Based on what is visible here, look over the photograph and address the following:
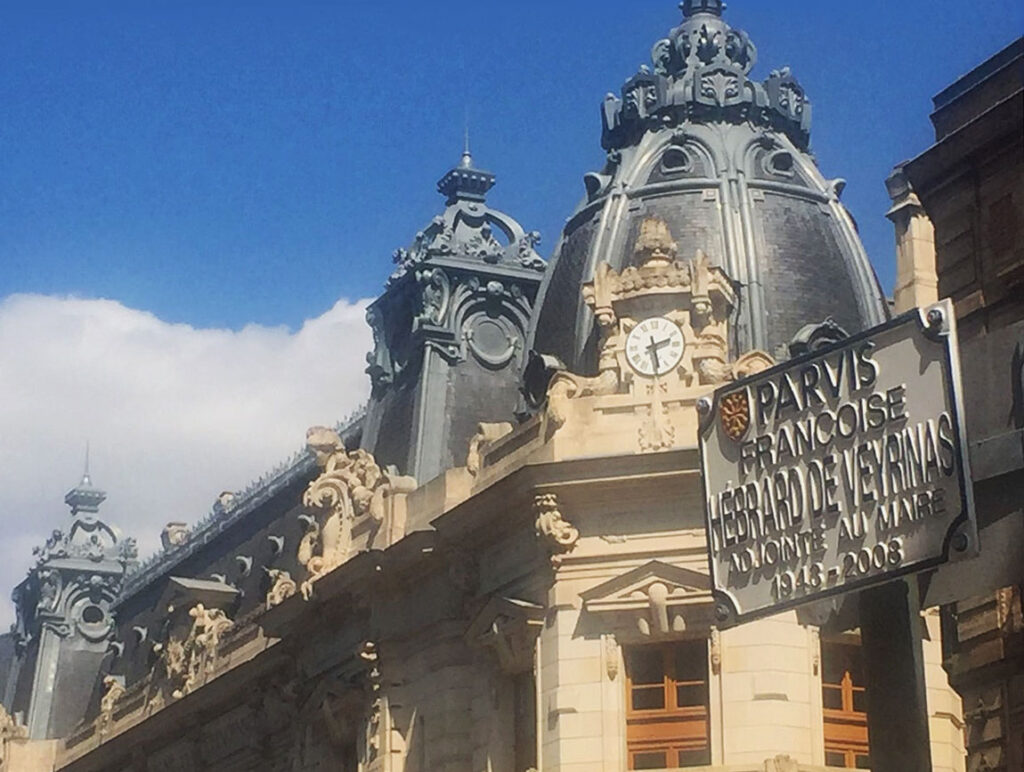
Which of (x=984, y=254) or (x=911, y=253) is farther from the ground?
(x=911, y=253)

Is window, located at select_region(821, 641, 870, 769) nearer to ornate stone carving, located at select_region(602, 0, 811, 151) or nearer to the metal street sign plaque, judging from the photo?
ornate stone carving, located at select_region(602, 0, 811, 151)

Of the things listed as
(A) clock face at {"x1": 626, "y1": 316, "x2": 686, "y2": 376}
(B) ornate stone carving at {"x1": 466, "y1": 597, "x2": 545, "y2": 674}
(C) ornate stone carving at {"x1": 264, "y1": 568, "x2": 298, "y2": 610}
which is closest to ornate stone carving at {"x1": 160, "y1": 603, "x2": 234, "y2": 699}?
(C) ornate stone carving at {"x1": 264, "y1": 568, "x2": 298, "y2": 610}

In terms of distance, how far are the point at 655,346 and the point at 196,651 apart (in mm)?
21355

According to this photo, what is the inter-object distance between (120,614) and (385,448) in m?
24.3

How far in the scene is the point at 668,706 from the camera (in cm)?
3675

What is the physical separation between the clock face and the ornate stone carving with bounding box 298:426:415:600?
7080 mm

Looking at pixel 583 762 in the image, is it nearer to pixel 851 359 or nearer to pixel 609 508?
pixel 609 508

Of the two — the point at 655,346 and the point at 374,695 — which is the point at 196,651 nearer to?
the point at 374,695

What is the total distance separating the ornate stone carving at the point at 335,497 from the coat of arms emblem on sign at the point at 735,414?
2168 cm

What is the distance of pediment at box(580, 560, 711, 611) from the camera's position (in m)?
36.3

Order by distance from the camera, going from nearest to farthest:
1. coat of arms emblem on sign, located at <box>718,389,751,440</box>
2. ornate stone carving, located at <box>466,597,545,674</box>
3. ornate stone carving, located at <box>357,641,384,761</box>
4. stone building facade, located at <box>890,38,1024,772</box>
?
coat of arms emblem on sign, located at <box>718,389,751,440</box>
stone building facade, located at <box>890,38,1024,772</box>
ornate stone carving, located at <box>466,597,545,674</box>
ornate stone carving, located at <box>357,641,384,761</box>

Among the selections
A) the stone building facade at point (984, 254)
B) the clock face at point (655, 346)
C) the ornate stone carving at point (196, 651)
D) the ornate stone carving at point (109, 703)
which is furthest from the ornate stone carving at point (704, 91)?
the ornate stone carving at point (109, 703)

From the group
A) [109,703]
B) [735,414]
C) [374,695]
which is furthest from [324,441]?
[735,414]

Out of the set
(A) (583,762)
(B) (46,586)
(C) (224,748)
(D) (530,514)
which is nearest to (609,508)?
(D) (530,514)
